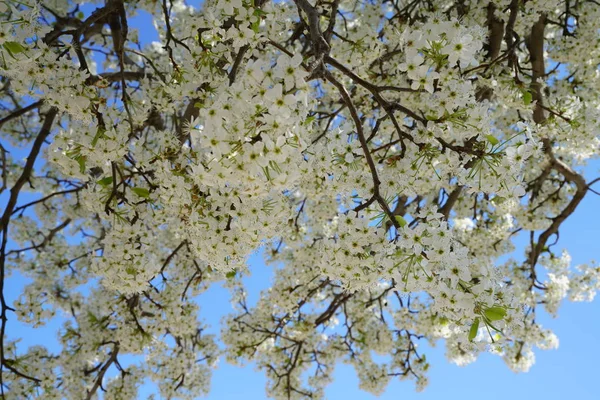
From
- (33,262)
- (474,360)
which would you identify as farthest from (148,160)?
(474,360)

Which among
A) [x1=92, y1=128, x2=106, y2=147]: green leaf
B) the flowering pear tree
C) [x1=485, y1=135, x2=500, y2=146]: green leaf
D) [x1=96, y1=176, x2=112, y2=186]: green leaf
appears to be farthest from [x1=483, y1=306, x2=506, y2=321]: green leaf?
[x1=96, y1=176, x2=112, y2=186]: green leaf

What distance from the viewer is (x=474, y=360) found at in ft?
27.8

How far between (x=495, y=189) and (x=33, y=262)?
26.1 ft

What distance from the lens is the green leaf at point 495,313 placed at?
244 centimetres

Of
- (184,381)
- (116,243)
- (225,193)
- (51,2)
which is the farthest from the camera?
(51,2)

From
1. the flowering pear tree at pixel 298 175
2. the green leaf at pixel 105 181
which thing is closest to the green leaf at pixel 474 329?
the flowering pear tree at pixel 298 175

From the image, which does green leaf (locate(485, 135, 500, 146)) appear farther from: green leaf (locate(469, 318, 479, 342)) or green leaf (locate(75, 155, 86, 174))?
green leaf (locate(75, 155, 86, 174))

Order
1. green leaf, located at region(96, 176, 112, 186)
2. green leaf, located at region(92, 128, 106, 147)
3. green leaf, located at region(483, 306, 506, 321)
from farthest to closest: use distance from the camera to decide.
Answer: green leaf, located at region(96, 176, 112, 186) < green leaf, located at region(92, 128, 106, 147) < green leaf, located at region(483, 306, 506, 321)

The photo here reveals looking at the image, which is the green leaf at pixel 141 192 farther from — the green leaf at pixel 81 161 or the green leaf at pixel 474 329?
the green leaf at pixel 474 329

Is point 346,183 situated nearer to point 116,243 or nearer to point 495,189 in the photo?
point 495,189

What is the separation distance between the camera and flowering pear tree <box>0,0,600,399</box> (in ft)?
8.41

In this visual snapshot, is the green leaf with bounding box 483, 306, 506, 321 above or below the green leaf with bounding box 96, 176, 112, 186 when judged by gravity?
below

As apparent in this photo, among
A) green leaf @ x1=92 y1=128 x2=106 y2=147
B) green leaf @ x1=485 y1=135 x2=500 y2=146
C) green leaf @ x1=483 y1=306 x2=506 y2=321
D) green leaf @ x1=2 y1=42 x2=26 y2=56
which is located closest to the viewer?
green leaf @ x1=483 y1=306 x2=506 y2=321

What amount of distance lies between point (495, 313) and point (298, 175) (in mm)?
1183
